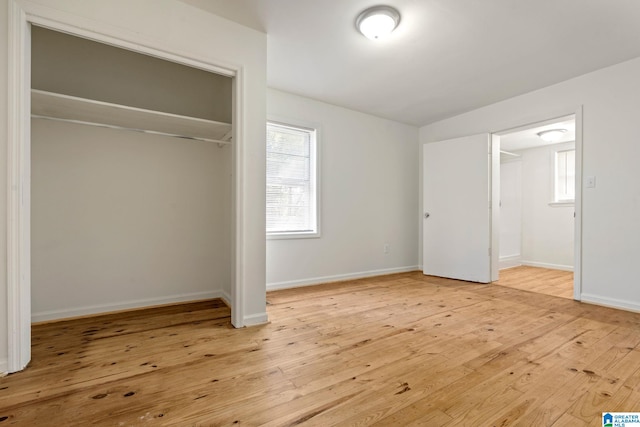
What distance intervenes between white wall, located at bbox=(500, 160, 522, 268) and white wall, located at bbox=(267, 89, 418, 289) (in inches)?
72.5

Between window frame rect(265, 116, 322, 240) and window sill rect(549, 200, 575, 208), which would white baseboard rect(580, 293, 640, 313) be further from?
window frame rect(265, 116, 322, 240)

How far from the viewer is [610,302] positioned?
2.87 metres

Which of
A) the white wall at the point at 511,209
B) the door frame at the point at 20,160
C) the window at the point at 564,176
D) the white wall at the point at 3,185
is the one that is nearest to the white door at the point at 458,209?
the white wall at the point at 511,209

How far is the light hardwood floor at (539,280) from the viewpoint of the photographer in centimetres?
357

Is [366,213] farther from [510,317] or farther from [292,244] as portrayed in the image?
[510,317]

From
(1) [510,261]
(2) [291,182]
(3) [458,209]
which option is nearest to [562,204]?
(1) [510,261]

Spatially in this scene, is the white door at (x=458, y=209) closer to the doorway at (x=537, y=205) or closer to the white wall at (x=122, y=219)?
the doorway at (x=537, y=205)

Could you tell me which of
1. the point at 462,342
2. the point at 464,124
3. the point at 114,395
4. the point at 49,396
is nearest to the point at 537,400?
the point at 462,342

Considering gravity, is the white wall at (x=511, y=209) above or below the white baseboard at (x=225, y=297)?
above

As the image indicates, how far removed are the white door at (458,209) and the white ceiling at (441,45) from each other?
78 cm

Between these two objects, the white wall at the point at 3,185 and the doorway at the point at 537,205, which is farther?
the doorway at the point at 537,205

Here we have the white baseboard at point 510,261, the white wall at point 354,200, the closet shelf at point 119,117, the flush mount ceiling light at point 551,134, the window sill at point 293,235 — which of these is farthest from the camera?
the white baseboard at point 510,261

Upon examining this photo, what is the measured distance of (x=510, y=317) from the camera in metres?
2.57

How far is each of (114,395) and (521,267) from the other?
611 centimetres
